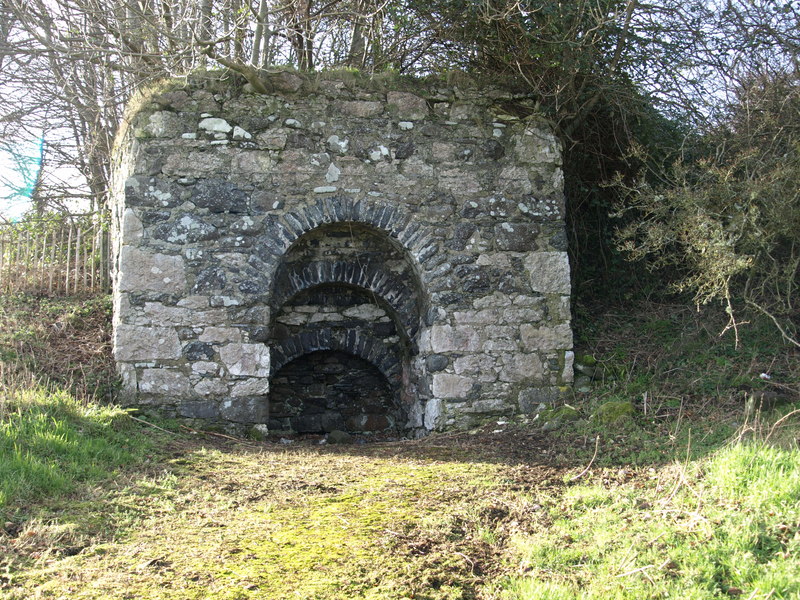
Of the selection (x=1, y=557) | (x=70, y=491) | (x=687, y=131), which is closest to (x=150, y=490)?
(x=70, y=491)

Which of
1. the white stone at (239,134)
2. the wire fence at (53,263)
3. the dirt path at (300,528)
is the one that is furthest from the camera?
the wire fence at (53,263)

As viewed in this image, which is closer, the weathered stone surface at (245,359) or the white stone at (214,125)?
the weathered stone surface at (245,359)

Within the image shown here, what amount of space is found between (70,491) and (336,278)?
136 inches

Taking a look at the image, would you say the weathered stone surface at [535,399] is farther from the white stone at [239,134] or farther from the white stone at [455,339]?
the white stone at [239,134]

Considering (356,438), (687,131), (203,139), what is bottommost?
(356,438)

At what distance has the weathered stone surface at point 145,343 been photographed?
244 inches

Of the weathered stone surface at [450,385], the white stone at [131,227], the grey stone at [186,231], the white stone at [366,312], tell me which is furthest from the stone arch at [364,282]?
the white stone at [131,227]

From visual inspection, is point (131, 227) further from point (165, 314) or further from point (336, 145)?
point (336, 145)

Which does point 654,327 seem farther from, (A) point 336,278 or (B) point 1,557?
(B) point 1,557

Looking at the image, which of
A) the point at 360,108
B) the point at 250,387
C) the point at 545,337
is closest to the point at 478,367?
the point at 545,337

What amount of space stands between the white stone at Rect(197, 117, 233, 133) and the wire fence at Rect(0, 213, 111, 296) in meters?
2.94

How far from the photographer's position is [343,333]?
7.28 m

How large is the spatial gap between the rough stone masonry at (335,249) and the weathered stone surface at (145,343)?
2 centimetres

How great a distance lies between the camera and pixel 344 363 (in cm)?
749
